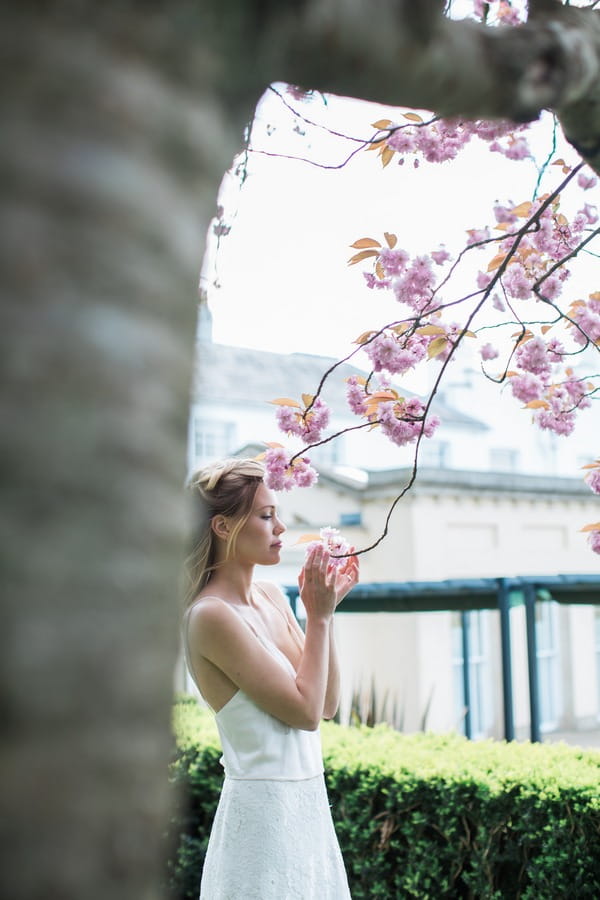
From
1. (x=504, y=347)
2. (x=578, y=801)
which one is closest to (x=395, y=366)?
(x=504, y=347)

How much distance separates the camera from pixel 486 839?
3162 millimetres

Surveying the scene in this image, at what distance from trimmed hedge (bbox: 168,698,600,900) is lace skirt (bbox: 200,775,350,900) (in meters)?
0.86

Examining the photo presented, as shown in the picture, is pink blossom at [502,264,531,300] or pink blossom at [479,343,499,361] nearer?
pink blossom at [502,264,531,300]

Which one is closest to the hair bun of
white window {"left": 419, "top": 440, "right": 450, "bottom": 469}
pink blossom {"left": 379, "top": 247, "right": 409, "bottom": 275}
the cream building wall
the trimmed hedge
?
pink blossom {"left": 379, "top": 247, "right": 409, "bottom": 275}

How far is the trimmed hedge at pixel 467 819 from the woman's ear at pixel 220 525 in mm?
1091

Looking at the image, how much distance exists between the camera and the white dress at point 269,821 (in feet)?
6.59

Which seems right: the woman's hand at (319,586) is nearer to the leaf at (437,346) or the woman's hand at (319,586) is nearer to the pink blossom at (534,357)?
the leaf at (437,346)

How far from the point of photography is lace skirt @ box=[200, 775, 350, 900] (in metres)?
2.01

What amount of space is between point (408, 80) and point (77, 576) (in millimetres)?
551

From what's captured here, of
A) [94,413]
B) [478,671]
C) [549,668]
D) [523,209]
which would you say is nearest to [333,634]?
[523,209]

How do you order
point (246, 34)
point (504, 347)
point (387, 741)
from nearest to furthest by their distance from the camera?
point (246, 34) < point (504, 347) < point (387, 741)

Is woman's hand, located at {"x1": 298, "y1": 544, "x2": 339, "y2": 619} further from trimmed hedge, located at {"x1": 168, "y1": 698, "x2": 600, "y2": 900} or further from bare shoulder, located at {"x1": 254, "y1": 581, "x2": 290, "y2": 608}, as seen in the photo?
trimmed hedge, located at {"x1": 168, "y1": 698, "x2": 600, "y2": 900}

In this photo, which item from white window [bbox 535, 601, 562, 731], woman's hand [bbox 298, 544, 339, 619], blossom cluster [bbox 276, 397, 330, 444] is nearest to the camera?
woman's hand [bbox 298, 544, 339, 619]

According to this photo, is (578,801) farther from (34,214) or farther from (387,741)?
(34,214)
